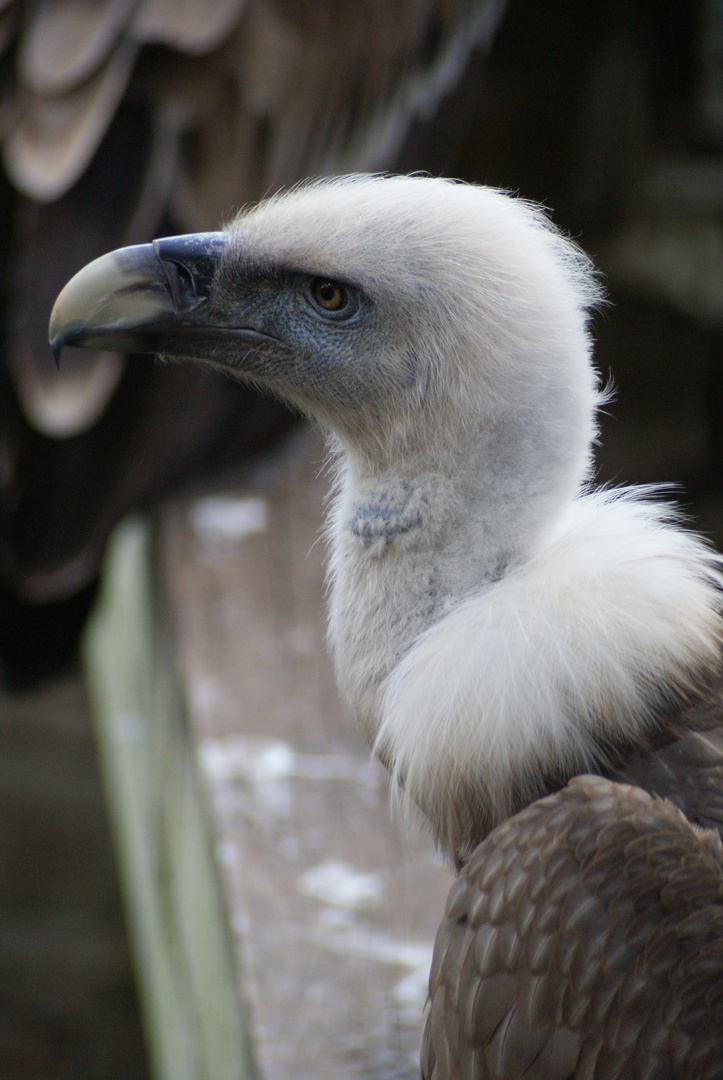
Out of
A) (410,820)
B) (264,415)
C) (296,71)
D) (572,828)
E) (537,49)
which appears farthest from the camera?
(537,49)

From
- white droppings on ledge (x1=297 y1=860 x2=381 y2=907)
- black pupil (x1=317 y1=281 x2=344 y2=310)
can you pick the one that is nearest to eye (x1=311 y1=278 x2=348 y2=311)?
black pupil (x1=317 y1=281 x2=344 y2=310)

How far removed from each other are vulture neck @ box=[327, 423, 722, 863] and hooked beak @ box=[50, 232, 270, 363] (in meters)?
0.20

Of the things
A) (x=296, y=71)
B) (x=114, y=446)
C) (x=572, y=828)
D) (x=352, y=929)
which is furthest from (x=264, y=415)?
(x=572, y=828)

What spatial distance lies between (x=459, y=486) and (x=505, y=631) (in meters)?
0.11

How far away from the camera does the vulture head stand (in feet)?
3.23

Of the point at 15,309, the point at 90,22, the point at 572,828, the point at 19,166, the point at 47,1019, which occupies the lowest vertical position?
the point at 47,1019

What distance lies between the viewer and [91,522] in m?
2.27

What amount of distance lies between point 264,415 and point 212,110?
613 mm

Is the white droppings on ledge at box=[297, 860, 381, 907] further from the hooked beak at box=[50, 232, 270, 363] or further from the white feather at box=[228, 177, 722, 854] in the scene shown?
the hooked beak at box=[50, 232, 270, 363]

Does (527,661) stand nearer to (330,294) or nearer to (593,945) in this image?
(593,945)

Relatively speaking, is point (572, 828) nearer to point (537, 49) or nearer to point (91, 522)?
point (91, 522)

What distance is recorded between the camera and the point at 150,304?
3.60 feet

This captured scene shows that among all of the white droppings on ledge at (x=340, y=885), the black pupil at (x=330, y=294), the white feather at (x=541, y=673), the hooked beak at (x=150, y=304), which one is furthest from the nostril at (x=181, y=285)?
the white droppings on ledge at (x=340, y=885)

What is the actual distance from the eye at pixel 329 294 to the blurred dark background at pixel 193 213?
15.4 inches
